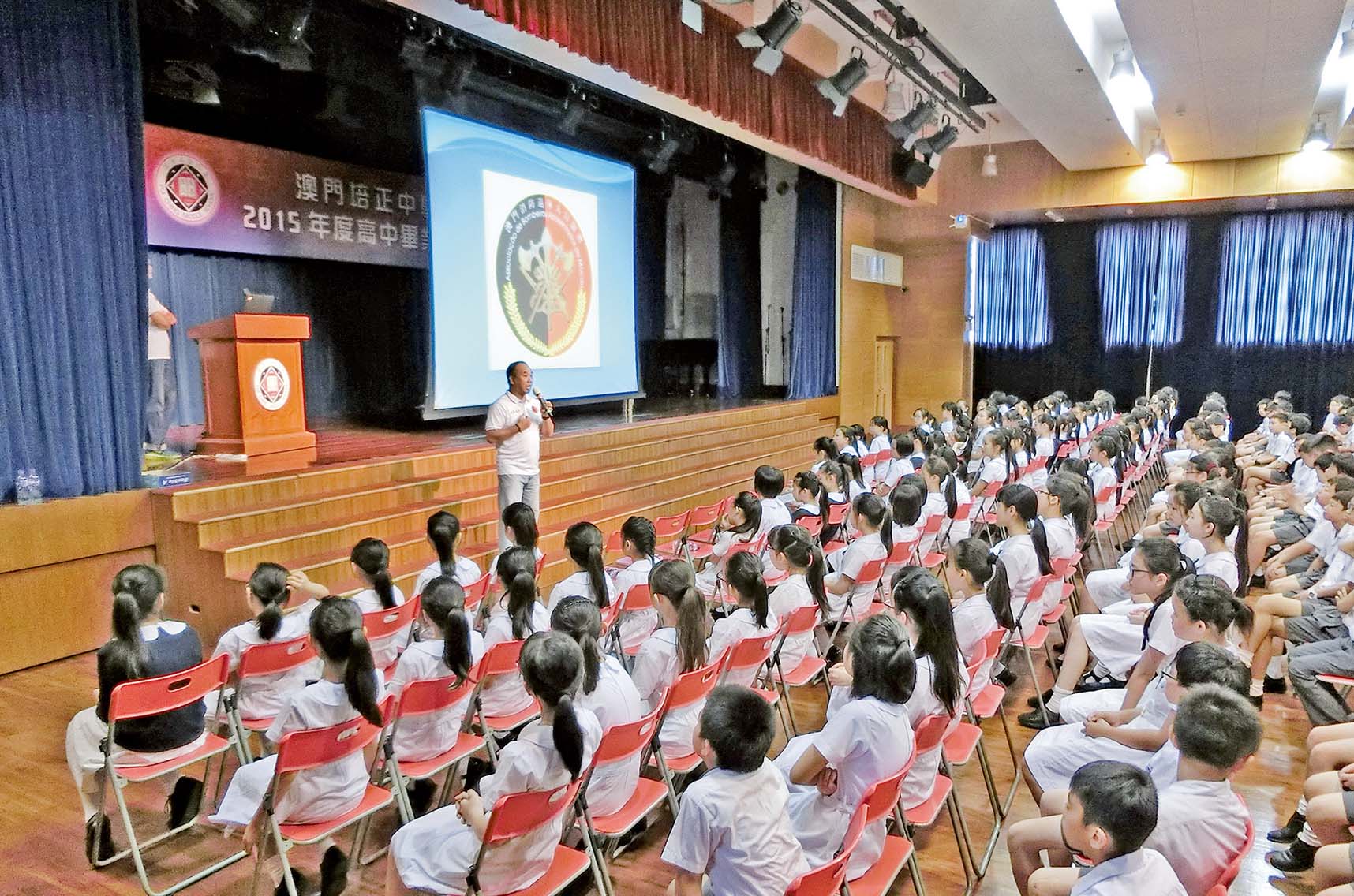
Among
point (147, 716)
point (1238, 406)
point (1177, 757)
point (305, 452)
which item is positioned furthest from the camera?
point (1238, 406)

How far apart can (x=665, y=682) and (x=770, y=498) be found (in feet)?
7.75

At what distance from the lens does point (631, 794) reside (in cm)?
249

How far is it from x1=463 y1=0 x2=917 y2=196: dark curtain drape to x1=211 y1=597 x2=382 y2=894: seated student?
389 cm

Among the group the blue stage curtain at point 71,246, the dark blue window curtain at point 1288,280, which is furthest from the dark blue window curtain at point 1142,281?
the blue stage curtain at point 71,246

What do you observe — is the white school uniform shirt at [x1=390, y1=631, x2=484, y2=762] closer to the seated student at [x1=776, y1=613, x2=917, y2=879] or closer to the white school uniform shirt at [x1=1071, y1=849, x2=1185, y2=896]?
the seated student at [x1=776, y1=613, x2=917, y2=879]

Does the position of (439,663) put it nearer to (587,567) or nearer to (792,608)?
(587,567)

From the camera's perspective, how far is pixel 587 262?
8.60m

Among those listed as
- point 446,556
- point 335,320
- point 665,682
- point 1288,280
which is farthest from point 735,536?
point 1288,280

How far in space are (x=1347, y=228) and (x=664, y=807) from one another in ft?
45.4

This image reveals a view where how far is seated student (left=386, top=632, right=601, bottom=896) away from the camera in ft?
6.76

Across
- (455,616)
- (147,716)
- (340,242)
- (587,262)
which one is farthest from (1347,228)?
(147,716)

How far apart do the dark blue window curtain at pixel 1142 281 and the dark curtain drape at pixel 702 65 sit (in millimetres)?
5859

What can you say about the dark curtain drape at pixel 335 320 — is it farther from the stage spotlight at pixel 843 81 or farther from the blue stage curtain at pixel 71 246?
the stage spotlight at pixel 843 81

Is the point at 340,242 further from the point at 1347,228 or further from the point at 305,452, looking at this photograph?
the point at 1347,228
